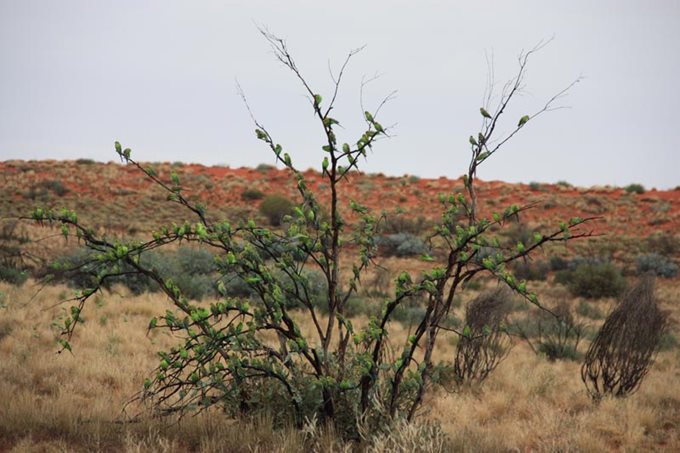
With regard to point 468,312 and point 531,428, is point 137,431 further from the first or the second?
point 468,312

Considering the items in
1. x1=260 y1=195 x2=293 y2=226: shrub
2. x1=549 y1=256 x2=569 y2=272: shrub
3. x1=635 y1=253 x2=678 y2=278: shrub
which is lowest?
x1=549 y1=256 x2=569 y2=272: shrub

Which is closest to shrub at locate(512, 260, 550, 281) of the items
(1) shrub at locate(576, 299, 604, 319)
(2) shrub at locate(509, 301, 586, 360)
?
(1) shrub at locate(576, 299, 604, 319)

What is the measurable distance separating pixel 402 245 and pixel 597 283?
9.56 m

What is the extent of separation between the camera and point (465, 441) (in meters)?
4.68

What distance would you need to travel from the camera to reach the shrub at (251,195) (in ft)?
128

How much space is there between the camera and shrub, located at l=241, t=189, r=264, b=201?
39000 mm

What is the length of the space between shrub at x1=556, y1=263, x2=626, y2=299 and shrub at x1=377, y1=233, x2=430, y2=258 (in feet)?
25.9

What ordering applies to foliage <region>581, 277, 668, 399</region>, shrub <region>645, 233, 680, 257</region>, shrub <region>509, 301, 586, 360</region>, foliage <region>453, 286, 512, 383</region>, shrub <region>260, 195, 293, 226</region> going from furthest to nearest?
shrub <region>260, 195, 293, 226</region>, shrub <region>645, 233, 680, 257</region>, shrub <region>509, 301, 586, 360</region>, foliage <region>453, 286, 512, 383</region>, foliage <region>581, 277, 668, 399</region>

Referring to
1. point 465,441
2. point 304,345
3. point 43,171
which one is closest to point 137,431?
point 304,345

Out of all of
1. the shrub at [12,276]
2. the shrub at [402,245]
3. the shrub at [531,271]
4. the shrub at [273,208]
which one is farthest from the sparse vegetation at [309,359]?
the shrub at [273,208]

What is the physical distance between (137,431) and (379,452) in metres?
1.99

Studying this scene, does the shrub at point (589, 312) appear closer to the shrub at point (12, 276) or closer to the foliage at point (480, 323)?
the foliage at point (480, 323)

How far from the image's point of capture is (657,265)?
24547 mm

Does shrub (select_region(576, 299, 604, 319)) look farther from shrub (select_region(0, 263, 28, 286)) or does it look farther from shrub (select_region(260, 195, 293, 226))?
shrub (select_region(260, 195, 293, 226))
